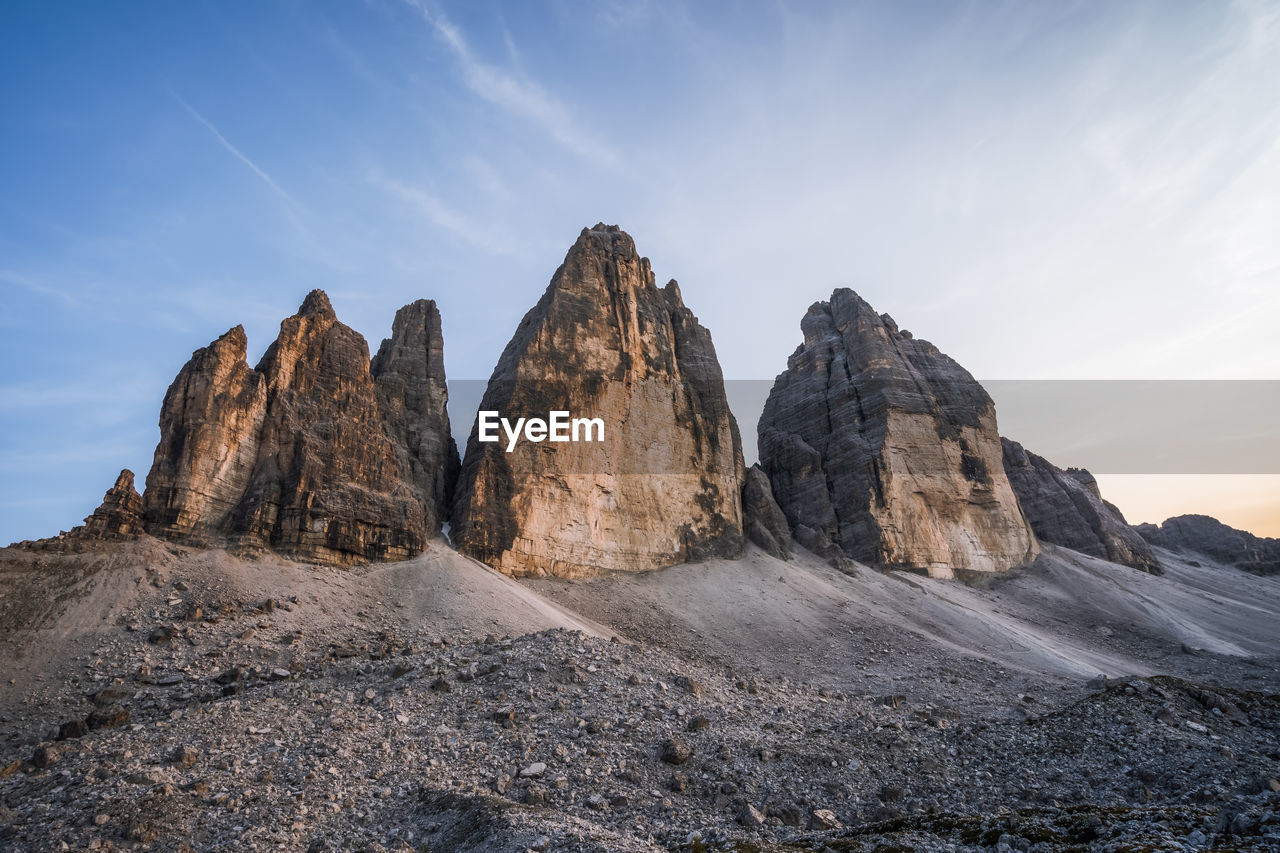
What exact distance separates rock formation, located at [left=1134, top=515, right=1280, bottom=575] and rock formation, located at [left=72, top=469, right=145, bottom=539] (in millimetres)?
133762

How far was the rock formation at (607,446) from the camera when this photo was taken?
48.1m

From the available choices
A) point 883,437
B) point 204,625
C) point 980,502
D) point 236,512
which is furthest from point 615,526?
point 980,502

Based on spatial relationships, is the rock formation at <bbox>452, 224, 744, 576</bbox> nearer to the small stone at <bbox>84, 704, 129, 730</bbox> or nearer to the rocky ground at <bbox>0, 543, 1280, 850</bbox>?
the rocky ground at <bbox>0, 543, 1280, 850</bbox>

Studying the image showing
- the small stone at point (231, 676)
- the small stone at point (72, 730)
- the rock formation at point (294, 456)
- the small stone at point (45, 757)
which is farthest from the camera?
the rock formation at point (294, 456)

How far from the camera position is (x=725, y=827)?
14.5 metres

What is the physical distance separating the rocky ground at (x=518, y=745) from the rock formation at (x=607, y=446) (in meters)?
16.3

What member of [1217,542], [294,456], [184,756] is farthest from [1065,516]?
[184,756]

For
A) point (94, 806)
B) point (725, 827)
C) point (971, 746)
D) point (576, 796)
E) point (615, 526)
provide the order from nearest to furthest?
point (94, 806)
point (725, 827)
point (576, 796)
point (971, 746)
point (615, 526)

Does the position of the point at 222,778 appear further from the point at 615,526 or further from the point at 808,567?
the point at 808,567

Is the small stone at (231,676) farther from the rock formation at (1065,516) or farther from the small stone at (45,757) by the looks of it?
the rock formation at (1065,516)

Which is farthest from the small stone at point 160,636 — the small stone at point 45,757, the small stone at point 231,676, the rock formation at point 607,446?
the rock formation at point 607,446

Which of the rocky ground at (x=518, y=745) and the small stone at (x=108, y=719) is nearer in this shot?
the rocky ground at (x=518, y=745)

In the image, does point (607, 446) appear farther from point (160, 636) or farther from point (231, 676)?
point (231, 676)

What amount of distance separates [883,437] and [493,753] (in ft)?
199
